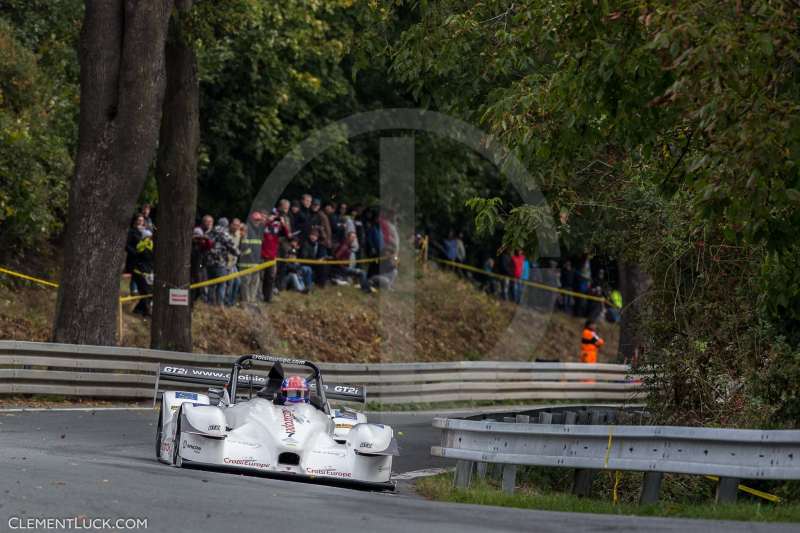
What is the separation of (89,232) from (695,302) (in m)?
9.57

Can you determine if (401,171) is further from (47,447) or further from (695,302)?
(47,447)

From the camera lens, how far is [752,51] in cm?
993

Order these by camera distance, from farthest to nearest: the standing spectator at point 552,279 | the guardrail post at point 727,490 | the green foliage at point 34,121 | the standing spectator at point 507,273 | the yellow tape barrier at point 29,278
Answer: the standing spectator at point 552,279 < the standing spectator at point 507,273 < the green foliage at point 34,121 < the yellow tape barrier at point 29,278 < the guardrail post at point 727,490

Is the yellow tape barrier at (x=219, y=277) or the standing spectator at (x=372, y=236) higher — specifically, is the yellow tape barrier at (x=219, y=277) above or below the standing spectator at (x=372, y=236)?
below

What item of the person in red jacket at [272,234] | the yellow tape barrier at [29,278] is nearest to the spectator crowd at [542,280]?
the person in red jacket at [272,234]

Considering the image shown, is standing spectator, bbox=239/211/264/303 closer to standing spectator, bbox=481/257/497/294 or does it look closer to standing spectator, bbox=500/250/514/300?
standing spectator, bbox=500/250/514/300

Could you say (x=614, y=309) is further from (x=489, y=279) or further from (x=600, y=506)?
(x=600, y=506)

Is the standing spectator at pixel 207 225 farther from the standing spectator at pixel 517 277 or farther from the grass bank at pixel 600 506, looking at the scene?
the grass bank at pixel 600 506

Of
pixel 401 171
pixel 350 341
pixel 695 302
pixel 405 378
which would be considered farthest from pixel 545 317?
pixel 695 302

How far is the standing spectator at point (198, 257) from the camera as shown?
2627 centimetres

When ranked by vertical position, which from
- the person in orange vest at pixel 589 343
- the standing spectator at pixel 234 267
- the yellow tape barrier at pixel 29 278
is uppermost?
the standing spectator at pixel 234 267

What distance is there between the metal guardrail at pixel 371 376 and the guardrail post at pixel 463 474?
5553 millimetres

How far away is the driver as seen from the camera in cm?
1316

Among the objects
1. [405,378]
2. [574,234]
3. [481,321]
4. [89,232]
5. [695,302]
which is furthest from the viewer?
[481,321]
